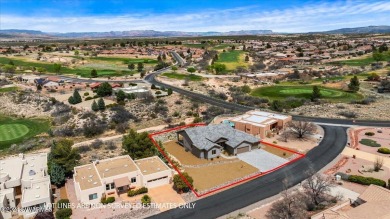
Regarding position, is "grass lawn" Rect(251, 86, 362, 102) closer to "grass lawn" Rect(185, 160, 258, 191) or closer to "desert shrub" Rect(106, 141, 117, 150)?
"grass lawn" Rect(185, 160, 258, 191)

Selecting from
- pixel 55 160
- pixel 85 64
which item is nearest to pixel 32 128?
pixel 55 160

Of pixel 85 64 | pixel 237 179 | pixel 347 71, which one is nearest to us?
pixel 237 179

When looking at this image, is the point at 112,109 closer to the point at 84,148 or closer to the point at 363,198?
the point at 84,148

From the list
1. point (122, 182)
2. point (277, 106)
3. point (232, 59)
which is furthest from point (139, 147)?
point (232, 59)

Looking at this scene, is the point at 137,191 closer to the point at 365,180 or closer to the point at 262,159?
the point at 262,159

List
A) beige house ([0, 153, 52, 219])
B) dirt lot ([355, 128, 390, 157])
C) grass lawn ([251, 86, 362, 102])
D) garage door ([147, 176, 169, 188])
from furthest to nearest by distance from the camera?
grass lawn ([251, 86, 362, 102]) → dirt lot ([355, 128, 390, 157]) → garage door ([147, 176, 169, 188]) → beige house ([0, 153, 52, 219])

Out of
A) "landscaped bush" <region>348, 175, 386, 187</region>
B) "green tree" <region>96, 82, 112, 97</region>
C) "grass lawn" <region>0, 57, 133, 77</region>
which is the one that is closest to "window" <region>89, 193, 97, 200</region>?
"landscaped bush" <region>348, 175, 386, 187</region>

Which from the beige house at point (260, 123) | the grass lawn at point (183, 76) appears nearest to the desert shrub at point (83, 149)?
the beige house at point (260, 123)
